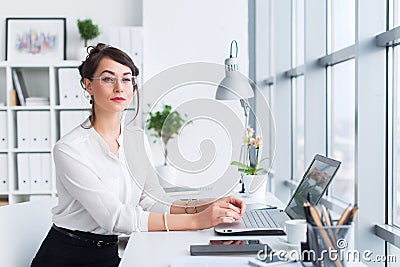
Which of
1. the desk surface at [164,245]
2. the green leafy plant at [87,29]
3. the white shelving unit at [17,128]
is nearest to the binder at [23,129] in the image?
the white shelving unit at [17,128]

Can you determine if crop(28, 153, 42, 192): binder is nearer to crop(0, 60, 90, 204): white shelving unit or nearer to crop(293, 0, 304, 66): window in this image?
crop(0, 60, 90, 204): white shelving unit

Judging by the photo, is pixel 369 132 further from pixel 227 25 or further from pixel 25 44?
pixel 25 44

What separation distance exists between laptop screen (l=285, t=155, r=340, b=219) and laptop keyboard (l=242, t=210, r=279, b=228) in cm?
8

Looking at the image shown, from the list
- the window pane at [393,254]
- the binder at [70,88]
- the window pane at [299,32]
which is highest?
the window pane at [299,32]

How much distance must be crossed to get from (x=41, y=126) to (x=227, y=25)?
5.63ft

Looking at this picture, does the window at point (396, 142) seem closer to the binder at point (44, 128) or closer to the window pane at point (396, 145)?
the window pane at point (396, 145)

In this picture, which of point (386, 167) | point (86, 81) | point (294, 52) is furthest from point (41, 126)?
point (386, 167)

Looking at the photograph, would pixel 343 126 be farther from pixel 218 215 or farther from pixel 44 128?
pixel 44 128

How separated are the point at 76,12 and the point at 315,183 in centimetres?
383

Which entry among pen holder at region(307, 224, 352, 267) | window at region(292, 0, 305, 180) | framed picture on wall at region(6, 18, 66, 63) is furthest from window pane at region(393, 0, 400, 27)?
framed picture on wall at region(6, 18, 66, 63)

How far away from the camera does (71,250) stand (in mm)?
2133

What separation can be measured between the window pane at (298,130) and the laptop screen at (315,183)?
2034 millimetres

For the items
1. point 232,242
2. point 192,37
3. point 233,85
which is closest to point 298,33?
point 192,37

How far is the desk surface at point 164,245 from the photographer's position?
64.9 inches
